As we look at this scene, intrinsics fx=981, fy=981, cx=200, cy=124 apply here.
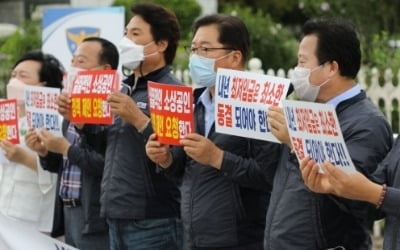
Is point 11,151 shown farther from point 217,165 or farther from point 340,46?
point 340,46

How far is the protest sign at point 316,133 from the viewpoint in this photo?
11.8ft

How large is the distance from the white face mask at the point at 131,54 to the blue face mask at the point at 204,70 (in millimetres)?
572

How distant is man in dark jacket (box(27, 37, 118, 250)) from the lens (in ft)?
18.0

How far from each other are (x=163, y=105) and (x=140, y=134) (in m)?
0.52

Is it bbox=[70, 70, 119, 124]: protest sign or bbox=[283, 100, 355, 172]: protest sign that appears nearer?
bbox=[283, 100, 355, 172]: protest sign

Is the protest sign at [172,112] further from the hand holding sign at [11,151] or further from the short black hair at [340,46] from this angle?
the hand holding sign at [11,151]

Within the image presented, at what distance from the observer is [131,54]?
5.29 metres

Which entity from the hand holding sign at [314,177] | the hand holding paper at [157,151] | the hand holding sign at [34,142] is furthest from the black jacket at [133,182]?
the hand holding sign at [314,177]

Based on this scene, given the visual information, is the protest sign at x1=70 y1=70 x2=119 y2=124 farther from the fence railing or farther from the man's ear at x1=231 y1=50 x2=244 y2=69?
the fence railing

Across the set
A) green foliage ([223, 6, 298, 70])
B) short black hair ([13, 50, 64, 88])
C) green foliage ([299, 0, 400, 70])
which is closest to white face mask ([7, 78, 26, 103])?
short black hair ([13, 50, 64, 88])

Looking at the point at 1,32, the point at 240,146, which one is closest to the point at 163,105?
the point at 240,146

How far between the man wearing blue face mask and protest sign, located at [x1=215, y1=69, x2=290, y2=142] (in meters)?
0.14

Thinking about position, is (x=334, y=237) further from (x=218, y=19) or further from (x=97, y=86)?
(x=97, y=86)

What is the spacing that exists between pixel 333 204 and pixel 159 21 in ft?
5.97
